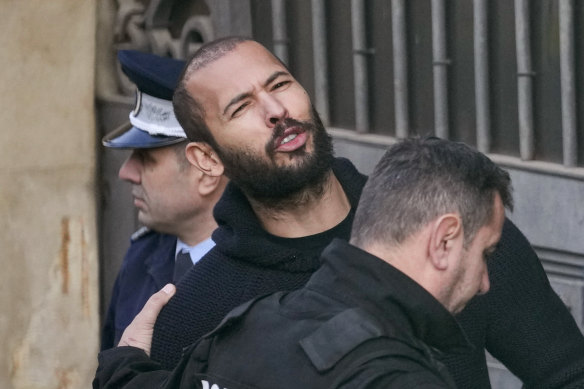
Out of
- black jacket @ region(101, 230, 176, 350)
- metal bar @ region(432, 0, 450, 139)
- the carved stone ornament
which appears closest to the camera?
black jacket @ region(101, 230, 176, 350)

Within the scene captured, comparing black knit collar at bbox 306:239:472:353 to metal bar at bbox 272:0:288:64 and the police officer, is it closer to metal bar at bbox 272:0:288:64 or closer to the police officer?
the police officer

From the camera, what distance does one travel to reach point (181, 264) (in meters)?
4.22

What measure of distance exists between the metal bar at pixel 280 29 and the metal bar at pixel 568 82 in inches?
74.1

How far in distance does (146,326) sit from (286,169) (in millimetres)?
497

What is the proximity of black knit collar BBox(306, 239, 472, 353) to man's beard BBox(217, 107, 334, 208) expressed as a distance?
0.65 m

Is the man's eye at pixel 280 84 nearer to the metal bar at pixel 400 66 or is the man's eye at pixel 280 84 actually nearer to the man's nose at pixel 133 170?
the man's nose at pixel 133 170

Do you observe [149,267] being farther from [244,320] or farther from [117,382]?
[244,320]

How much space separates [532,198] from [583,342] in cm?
206

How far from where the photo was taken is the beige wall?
7.39 m

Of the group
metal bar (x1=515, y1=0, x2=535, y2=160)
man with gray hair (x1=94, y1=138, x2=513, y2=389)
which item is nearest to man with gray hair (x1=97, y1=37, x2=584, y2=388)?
man with gray hair (x1=94, y1=138, x2=513, y2=389)

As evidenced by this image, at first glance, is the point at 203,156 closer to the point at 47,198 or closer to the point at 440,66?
the point at 440,66

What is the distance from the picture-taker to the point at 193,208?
14.1ft

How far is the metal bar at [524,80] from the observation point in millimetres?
4969

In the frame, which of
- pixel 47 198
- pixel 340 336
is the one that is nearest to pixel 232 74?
pixel 340 336
